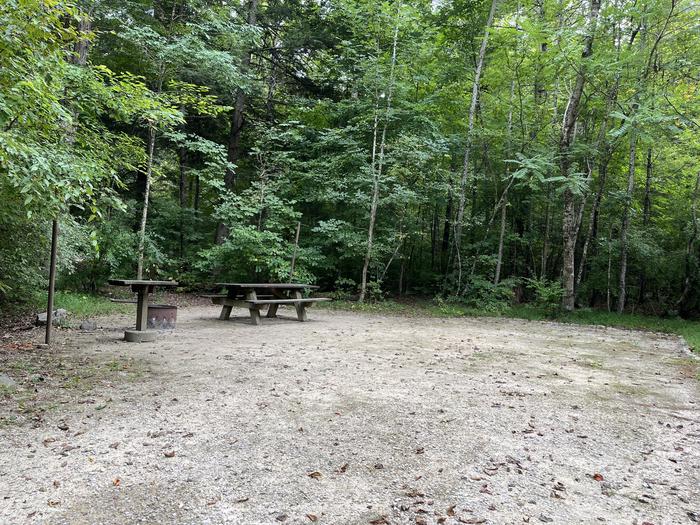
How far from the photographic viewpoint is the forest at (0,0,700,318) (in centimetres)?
1041

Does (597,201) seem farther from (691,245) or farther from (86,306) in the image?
(86,306)

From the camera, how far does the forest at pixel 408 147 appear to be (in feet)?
34.1

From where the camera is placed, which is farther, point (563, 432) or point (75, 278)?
point (75, 278)

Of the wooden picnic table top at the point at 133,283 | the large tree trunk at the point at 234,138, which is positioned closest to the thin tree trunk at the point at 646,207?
the large tree trunk at the point at 234,138

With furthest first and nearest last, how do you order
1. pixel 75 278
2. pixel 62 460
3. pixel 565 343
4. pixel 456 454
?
pixel 75 278 < pixel 565 343 < pixel 456 454 < pixel 62 460

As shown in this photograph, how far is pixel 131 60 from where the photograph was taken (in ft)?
37.2

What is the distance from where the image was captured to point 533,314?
1129 centimetres

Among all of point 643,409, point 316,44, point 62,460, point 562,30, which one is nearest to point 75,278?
point 62,460

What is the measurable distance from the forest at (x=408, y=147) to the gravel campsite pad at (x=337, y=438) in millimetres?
5540

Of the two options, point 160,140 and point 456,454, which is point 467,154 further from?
point 456,454

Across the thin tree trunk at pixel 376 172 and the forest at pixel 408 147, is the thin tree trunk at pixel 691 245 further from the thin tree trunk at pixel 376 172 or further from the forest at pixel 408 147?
the thin tree trunk at pixel 376 172

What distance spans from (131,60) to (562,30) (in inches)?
404

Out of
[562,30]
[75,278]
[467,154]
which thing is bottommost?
[75,278]

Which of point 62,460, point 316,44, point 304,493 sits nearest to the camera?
point 304,493
